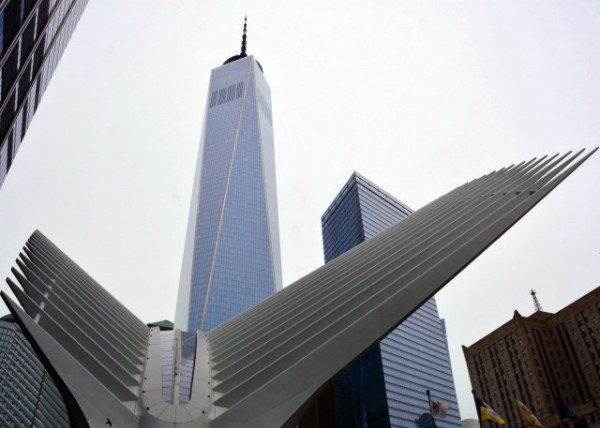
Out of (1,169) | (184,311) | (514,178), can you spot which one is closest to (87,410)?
(514,178)

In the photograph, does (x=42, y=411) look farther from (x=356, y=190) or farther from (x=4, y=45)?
(x=356, y=190)

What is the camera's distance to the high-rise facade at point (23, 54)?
112ft

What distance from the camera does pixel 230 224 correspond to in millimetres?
164000

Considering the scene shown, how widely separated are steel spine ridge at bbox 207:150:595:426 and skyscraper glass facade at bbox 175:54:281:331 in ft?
399

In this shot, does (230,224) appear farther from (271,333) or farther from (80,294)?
(271,333)

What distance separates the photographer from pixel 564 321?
95125mm

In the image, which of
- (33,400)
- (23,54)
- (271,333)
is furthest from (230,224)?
(271,333)

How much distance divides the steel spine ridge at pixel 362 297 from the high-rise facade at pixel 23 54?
83.9 ft

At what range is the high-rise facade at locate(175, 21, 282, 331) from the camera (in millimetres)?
148875

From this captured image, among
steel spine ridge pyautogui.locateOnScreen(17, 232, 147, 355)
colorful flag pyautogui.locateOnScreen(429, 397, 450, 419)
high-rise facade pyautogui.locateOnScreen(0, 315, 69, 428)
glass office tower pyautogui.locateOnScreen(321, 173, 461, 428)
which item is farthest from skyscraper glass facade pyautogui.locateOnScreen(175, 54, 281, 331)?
steel spine ridge pyautogui.locateOnScreen(17, 232, 147, 355)

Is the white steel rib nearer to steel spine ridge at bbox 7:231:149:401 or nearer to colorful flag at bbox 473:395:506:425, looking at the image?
steel spine ridge at bbox 7:231:149:401

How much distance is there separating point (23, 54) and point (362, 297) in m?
38.3

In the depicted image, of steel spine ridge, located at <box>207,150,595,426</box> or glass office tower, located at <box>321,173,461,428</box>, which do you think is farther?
glass office tower, located at <box>321,173,461,428</box>

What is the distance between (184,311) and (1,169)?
11106 cm
